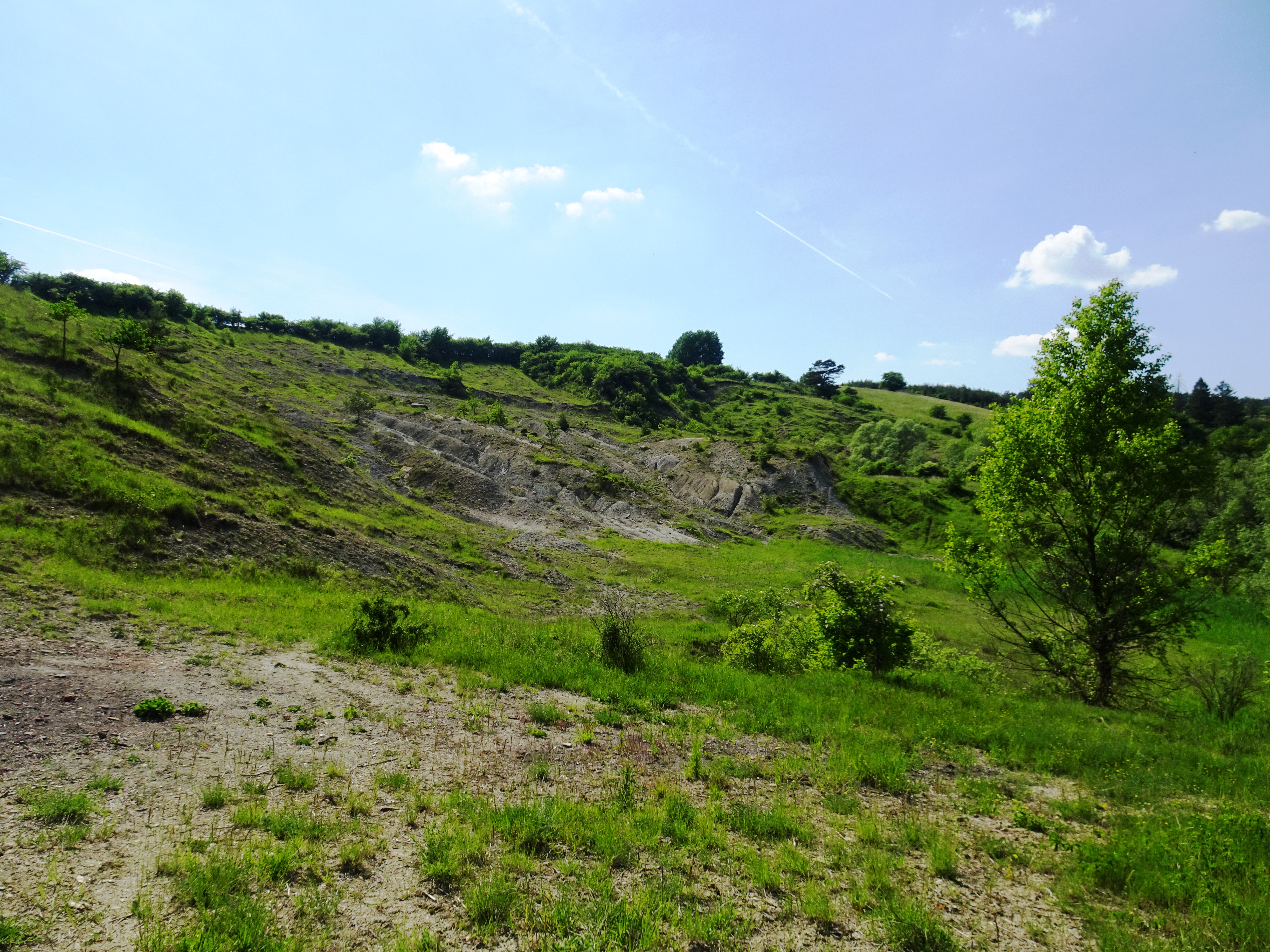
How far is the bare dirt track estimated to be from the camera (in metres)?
5.04

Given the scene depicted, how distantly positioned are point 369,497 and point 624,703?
32.1 meters

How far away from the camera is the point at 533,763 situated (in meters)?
8.55

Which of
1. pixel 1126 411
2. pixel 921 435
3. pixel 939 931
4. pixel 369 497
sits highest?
pixel 921 435

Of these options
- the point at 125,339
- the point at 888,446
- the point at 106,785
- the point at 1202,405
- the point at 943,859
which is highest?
the point at 1202,405

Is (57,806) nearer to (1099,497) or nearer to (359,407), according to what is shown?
(1099,497)

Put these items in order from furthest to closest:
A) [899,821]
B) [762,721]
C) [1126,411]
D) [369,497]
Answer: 1. [369,497]
2. [1126,411]
3. [762,721]
4. [899,821]

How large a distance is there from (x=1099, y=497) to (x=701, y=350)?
175 metres

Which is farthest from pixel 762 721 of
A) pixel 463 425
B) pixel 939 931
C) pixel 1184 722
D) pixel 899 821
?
pixel 463 425

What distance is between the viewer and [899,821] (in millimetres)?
7270

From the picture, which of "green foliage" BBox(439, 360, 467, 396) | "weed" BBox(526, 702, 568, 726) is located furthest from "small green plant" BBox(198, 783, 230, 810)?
"green foliage" BBox(439, 360, 467, 396)

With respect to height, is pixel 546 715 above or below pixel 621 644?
below

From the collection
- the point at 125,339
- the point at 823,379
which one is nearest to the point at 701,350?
the point at 823,379

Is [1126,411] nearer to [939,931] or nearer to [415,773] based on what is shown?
[939,931]

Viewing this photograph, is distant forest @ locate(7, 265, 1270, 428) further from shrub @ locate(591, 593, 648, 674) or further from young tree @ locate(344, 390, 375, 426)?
shrub @ locate(591, 593, 648, 674)
